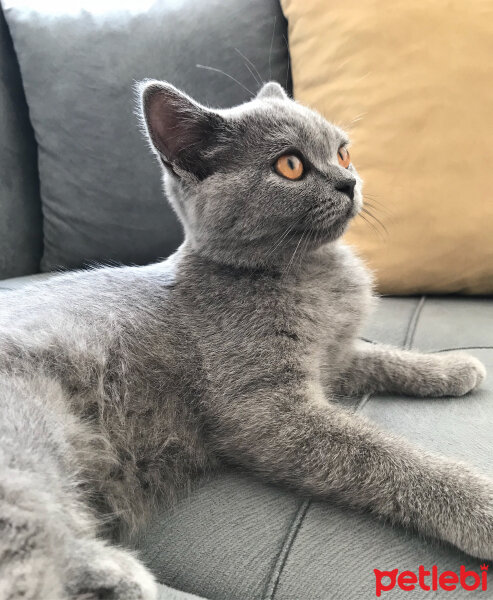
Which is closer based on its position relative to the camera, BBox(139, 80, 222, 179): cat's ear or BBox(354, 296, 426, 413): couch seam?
BBox(139, 80, 222, 179): cat's ear

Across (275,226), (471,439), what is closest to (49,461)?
(275,226)

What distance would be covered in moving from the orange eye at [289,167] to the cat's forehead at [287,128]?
3cm

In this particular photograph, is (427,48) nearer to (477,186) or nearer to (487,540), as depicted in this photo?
(477,186)

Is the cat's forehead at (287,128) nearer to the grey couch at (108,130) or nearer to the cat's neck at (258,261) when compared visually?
the cat's neck at (258,261)

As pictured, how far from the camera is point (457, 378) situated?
0.98 m

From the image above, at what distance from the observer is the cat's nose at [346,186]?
939mm

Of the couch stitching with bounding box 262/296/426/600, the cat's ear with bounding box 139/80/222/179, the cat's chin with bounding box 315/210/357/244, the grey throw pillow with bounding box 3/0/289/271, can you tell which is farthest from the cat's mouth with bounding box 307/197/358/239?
the grey throw pillow with bounding box 3/0/289/271

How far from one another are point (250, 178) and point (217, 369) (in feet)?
1.13

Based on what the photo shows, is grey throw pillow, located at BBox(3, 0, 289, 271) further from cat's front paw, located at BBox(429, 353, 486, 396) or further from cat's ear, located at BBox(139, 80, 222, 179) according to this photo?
cat's front paw, located at BBox(429, 353, 486, 396)

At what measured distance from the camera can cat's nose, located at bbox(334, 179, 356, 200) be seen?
94 centimetres

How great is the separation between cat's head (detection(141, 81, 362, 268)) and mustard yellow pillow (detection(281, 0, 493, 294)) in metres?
0.41

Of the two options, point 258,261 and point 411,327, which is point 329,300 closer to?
point 258,261

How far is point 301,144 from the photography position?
0.96 m

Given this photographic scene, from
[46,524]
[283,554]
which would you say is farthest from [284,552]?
[46,524]
